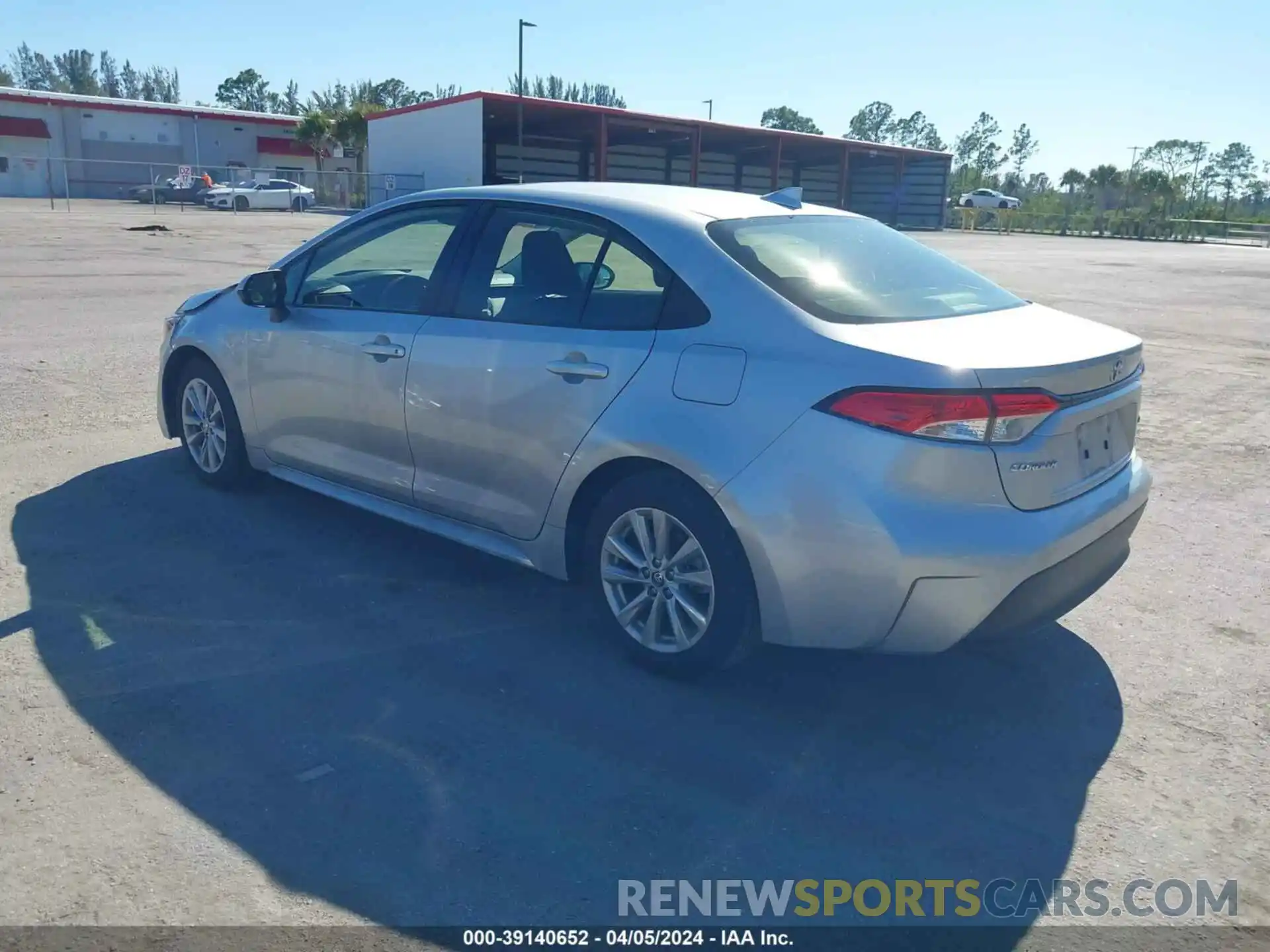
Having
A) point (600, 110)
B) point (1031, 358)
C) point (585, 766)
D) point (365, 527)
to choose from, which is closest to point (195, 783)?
point (585, 766)

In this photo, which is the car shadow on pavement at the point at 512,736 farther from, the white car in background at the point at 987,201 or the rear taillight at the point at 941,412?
the white car in background at the point at 987,201

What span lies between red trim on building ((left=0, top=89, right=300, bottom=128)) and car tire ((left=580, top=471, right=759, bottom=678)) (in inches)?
2542

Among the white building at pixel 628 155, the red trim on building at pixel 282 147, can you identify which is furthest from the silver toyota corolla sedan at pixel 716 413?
the red trim on building at pixel 282 147

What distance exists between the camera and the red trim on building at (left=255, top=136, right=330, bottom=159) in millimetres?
65812

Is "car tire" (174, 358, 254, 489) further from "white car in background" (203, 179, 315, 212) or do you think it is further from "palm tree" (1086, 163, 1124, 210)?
"palm tree" (1086, 163, 1124, 210)

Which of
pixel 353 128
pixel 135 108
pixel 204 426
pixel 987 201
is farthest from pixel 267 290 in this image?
pixel 987 201

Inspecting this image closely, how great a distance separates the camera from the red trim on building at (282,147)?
65812 millimetres

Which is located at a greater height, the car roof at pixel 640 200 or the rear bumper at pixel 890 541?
the car roof at pixel 640 200

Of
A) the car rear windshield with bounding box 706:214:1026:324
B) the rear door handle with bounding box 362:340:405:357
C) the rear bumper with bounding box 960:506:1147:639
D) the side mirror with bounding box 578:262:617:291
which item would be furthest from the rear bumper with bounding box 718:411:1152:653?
the rear door handle with bounding box 362:340:405:357

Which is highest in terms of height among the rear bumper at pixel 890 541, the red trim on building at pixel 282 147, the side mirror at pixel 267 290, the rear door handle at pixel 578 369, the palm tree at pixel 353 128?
the palm tree at pixel 353 128

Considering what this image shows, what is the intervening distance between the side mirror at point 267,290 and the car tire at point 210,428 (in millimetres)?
598

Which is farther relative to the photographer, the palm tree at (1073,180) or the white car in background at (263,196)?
the palm tree at (1073,180)

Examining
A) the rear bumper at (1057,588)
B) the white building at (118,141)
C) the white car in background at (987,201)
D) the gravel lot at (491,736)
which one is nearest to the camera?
the gravel lot at (491,736)

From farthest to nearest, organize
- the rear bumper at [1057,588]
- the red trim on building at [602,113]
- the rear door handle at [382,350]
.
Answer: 1. the red trim on building at [602,113]
2. the rear door handle at [382,350]
3. the rear bumper at [1057,588]
